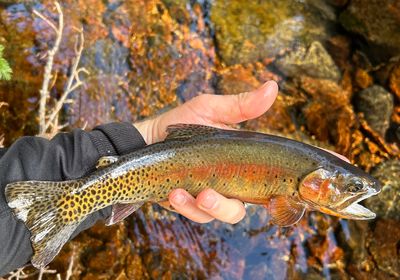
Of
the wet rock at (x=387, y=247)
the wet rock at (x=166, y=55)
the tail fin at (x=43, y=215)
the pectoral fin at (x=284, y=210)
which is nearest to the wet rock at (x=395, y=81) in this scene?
the wet rock at (x=387, y=247)

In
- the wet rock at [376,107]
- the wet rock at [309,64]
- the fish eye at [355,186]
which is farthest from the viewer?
the wet rock at [309,64]

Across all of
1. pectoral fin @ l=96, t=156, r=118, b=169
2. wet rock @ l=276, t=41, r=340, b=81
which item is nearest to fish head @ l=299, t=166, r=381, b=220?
pectoral fin @ l=96, t=156, r=118, b=169

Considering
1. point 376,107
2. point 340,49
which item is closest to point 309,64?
point 340,49

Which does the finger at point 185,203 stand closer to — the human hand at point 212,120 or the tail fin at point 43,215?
the human hand at point 212,120

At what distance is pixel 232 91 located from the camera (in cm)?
721

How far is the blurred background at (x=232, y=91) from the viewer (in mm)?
6016

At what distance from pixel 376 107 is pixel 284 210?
180 inches

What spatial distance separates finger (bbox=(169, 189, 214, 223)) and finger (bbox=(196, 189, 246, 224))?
0.33ft

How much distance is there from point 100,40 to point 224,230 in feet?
10.2

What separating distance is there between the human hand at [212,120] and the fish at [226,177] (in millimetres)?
133

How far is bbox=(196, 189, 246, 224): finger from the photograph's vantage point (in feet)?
11.5

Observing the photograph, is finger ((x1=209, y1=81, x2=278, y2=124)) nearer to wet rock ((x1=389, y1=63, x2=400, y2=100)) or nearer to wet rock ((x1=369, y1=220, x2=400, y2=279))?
wet rock ((x1=369, y1=220, x2=400, y2=279))

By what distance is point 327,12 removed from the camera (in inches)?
338

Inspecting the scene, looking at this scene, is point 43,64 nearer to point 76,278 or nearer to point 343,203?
point 76,278
